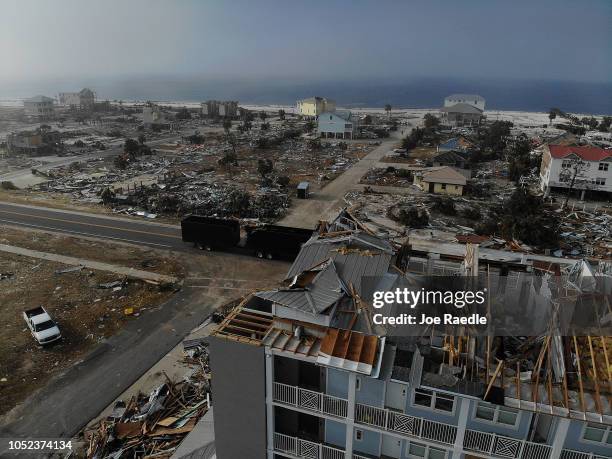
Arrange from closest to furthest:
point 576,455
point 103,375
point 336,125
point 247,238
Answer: point 576,455 < point 103,375 < point 247,238 < point 336,125

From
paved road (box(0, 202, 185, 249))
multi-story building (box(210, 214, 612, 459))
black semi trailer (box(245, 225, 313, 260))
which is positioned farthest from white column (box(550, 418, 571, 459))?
paved road (box(0, 202, 185, 249))

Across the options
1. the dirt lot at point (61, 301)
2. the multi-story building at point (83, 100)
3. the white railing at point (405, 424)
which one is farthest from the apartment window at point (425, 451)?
the multi-story building at point (83, 100)

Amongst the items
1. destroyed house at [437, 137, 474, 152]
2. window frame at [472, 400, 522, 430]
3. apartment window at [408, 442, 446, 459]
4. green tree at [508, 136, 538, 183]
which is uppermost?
window frame at [472, 400, 522, 430]

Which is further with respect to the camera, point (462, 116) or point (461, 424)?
point (462, 116)

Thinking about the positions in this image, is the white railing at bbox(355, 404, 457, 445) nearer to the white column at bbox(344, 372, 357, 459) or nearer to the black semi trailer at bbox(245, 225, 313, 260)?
the white column at bbox(344, 372, 357, 459)

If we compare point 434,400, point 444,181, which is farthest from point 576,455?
point 444,181

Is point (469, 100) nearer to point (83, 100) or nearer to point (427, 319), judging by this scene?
point (83, 100)
